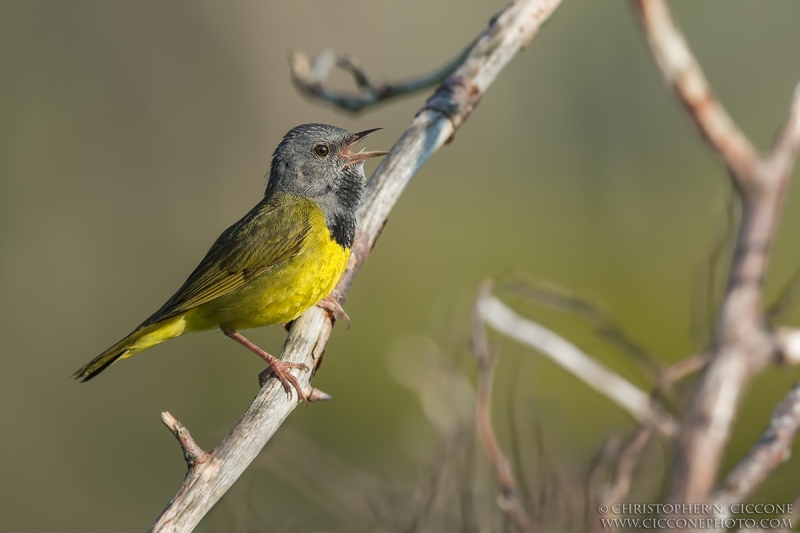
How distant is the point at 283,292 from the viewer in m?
3.83

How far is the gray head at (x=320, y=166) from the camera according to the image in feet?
13.9

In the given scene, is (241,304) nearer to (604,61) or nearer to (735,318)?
(735,318)

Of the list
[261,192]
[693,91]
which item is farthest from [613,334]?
[261,192]

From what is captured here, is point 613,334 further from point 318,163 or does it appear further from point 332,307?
point 318,163

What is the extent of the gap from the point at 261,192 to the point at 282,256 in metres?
6.60

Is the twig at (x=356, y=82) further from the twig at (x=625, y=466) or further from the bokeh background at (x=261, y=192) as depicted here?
the bokeh background at (x=261, y=192)

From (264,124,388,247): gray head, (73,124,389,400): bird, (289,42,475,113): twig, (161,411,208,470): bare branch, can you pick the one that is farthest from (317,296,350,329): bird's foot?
(161,411,208,470): bare branch

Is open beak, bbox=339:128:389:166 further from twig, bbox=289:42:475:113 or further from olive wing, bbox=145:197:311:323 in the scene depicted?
olive wing, bbox=145:197:311:323

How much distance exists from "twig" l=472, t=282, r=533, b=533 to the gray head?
5.53 feet

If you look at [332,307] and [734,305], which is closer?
[734,305]

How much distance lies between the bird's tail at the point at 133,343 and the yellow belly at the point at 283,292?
0.10 meters

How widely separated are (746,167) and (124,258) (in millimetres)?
8885

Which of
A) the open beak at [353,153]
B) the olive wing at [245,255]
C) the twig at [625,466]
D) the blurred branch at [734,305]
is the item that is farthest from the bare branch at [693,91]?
the olive wing at [245,255]

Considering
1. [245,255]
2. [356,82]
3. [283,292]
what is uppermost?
[356,82]
